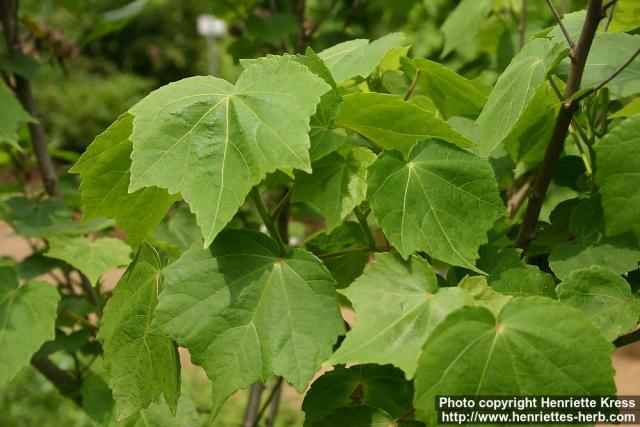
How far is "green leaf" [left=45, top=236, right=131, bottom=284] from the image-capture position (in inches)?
65.1

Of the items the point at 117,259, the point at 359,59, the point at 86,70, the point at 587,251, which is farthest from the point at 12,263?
the point at 86,70

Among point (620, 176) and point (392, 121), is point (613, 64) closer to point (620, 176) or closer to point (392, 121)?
point (620, 176)

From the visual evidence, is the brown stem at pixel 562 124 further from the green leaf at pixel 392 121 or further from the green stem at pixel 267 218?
the green stem at pixel 267 218

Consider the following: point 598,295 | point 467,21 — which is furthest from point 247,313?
point 467,21

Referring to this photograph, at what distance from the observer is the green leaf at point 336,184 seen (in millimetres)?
942

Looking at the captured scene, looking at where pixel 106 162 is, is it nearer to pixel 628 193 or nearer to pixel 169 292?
pixel 169 292

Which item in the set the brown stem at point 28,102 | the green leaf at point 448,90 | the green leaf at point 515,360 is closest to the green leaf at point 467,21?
the green leaf at point 448,90

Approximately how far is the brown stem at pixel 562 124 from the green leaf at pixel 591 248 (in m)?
0.06

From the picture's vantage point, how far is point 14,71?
205 cm

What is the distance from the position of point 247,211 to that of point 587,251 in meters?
1.94

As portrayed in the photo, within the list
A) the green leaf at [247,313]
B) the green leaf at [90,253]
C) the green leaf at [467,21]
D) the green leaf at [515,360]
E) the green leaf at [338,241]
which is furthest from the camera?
the green leaf at [467,21]

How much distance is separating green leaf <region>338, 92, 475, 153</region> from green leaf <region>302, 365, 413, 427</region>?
0.34 meters

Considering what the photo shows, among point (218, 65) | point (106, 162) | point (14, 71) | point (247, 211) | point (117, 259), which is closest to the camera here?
point (106, 162)

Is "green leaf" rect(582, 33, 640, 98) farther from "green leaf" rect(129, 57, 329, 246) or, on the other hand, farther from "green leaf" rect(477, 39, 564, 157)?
"green leaf" rect(129, 57, 329, 246)
